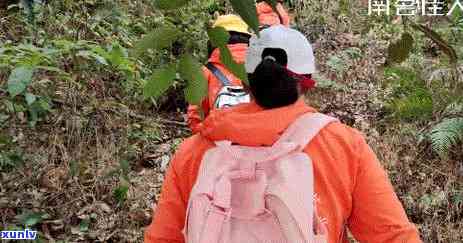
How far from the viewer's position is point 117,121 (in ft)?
12.5

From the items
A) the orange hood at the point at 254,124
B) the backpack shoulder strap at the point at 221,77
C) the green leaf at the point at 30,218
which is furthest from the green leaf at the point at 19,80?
the orange hood at the point at 254,124

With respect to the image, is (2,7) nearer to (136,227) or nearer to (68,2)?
(68,2)

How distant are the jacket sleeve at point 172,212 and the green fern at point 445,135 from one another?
2.84 m

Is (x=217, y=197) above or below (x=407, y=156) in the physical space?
above

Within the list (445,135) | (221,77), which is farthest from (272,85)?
(445,135)

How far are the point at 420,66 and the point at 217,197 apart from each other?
4.09 m

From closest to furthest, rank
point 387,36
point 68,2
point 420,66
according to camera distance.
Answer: point 68,2, point 420,66, point 387,36

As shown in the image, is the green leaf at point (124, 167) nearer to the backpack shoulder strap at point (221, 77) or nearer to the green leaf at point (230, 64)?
the backpack shoulder strap at point (221, 77)

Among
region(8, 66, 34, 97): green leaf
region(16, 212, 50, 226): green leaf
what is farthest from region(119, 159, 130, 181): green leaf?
region(8, 66, 34, 97): green leaf

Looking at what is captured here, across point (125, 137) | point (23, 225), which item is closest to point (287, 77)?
point (23, 225)

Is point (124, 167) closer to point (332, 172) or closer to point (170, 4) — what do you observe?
point (332, 172)

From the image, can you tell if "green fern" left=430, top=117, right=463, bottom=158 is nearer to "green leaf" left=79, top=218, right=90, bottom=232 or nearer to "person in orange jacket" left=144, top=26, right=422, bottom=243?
"green leaf" left=79, top=218, right=90, bottom=232

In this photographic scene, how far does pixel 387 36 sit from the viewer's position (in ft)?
20.0

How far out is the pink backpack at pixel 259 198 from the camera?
1.32m
